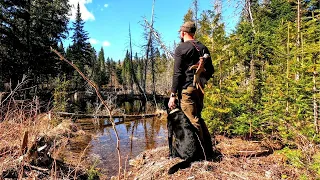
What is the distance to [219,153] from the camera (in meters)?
4.74

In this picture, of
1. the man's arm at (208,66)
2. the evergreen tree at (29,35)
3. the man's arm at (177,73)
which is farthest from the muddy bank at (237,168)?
the evergreen tree at (29,35)

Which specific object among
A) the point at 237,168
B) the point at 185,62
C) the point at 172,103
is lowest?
the point at 237,168

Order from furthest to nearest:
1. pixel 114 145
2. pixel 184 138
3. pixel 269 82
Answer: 1. pixel 114 145
2. pixel 269 82
3. pixel 184 138

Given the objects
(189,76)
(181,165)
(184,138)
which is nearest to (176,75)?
(189,76)

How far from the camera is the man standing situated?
400cm

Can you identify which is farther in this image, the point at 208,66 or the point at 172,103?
the point at 208,66

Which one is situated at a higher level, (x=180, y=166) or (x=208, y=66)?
(x=208, y=66)

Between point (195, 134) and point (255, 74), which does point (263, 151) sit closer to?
point (195, 134)

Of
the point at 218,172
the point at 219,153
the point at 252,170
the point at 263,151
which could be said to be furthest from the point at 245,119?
the point at 218,172

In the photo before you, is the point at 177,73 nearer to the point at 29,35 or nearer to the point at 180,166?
the point at 180,166

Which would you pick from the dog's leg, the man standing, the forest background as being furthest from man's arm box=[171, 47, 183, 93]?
the forest background

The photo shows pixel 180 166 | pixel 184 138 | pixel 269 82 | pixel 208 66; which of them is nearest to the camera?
pixel 180 166

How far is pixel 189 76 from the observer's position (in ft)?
13.4

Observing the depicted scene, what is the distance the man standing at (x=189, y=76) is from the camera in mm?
3996
